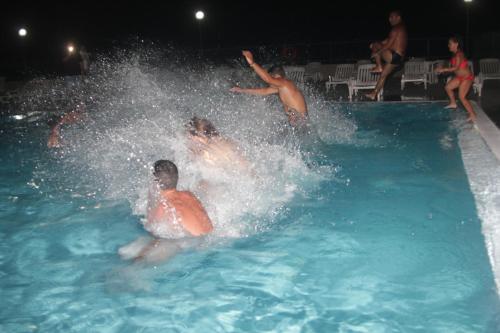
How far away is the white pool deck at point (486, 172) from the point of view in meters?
4.47

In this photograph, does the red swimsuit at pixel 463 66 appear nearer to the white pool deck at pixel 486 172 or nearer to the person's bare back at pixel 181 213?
the white pool deck at pixel 486 172

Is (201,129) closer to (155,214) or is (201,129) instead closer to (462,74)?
(155,214)

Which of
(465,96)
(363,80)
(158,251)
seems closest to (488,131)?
(465,96)

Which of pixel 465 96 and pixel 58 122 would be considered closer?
pixel 58 122

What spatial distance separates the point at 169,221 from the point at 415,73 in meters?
11.7

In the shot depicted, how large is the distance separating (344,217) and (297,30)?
33566 mm

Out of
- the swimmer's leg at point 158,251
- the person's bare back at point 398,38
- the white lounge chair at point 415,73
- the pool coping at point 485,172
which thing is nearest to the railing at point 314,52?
the white lounge chair at point 415,73

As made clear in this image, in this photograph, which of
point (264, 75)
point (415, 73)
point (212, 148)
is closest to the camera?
point (212, 148)

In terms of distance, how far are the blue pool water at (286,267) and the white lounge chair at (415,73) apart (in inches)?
296

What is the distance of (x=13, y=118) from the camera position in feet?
41.4

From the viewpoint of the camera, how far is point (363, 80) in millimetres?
14508

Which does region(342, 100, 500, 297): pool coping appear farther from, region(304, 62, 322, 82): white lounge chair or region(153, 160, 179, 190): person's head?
region(304, 62, 322, 82): white lounge chair

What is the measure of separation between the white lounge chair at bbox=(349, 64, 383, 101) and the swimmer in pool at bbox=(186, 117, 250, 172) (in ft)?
25.8

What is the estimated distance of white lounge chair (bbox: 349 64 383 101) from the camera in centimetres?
1366
